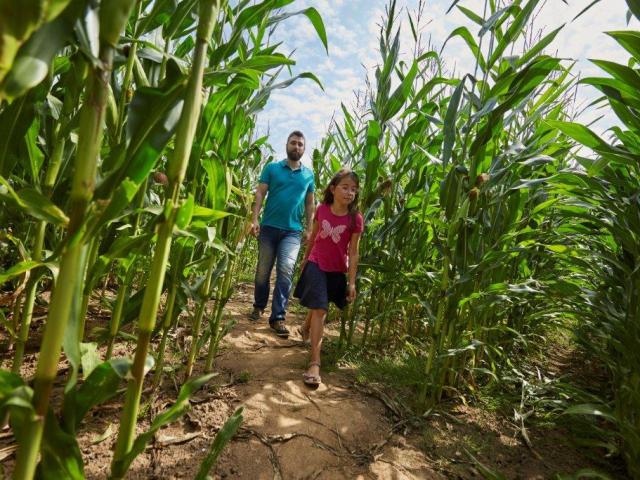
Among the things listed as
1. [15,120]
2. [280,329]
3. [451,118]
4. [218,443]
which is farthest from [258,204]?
[218,443]

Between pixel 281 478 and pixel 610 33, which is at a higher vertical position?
pixel 610 33

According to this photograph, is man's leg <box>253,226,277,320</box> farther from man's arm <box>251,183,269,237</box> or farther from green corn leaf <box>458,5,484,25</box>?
green corn leaf <box>458,5,484,25</box>

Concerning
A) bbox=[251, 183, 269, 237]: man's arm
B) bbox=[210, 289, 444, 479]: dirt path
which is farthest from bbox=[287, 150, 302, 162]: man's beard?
bbox=[210, 289, 444, 479]: dirt path

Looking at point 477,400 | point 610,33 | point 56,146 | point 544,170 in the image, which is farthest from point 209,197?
point 544,170

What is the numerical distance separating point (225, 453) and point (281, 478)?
9.7 inches

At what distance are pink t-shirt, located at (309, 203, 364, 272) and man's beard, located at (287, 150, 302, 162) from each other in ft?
3.26

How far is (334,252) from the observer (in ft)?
8.36

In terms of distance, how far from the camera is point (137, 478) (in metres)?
1.25

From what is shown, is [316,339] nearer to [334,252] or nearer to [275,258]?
[334,252]

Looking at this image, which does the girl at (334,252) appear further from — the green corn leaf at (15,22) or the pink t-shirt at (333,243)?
the green corn leaf at (15,22)

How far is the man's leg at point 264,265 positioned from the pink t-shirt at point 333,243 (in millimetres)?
810

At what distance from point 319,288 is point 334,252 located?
28 cm

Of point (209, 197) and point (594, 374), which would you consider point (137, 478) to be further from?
point (594, 374)

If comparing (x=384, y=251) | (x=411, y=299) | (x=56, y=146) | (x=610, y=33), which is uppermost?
(x=610, y=33)
